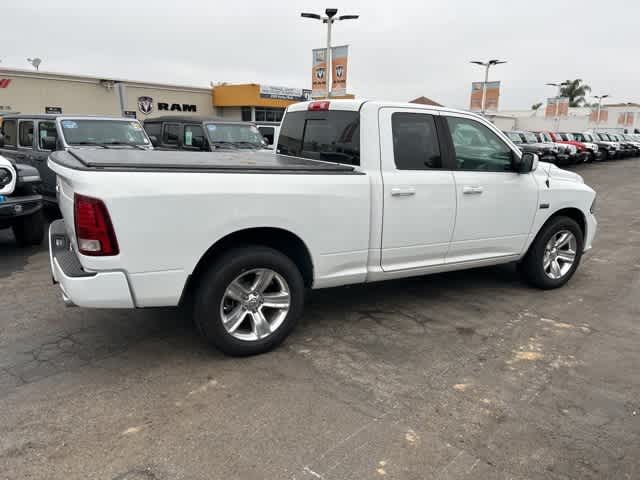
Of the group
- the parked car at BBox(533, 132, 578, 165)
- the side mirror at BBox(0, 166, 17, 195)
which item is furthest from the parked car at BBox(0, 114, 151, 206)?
the parked car at BBox(533, 132, 578, 165)

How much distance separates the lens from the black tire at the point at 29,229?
21.7 feet

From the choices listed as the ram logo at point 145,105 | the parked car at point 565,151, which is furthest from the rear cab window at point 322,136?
the ram logo at point 145,105

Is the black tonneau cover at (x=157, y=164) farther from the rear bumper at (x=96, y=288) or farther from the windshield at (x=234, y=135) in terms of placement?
the windshield at (x=234, y=135)

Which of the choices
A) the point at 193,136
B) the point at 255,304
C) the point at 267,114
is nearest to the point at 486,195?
the point at 255,304

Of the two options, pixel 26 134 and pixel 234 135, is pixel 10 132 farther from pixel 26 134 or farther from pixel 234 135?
pixel 234 135

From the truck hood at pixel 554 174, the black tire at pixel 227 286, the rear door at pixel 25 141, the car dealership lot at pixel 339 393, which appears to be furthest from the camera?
the rear door at pixel 25 141

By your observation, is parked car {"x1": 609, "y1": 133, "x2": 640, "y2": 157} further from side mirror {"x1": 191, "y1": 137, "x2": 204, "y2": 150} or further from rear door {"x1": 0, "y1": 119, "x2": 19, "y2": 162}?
rear door {"x1": 0, "y1": 119, "x2": 19, "y2": 162}

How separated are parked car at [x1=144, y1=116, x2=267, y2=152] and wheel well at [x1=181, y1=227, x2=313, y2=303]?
7464 mm

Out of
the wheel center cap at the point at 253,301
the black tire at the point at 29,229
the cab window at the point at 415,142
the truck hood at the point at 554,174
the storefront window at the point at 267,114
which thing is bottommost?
the black tire at the point at 29,229

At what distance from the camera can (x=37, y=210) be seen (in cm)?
647

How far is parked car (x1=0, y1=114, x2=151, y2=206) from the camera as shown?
8102 millimetres

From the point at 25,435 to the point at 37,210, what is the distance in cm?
451

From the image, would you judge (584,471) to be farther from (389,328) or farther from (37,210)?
(37,210)

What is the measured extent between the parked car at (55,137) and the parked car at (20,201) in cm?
128
